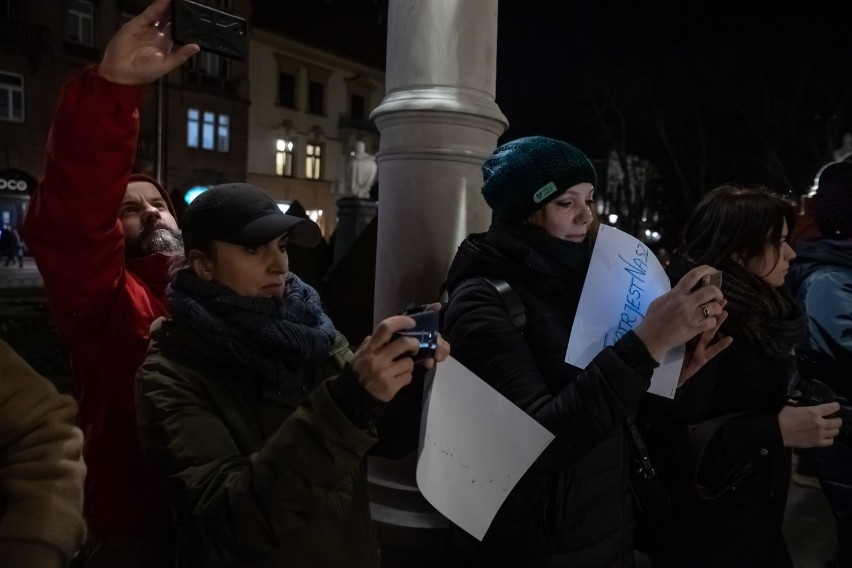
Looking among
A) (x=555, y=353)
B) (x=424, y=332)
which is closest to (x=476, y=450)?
(x=555, y=353)

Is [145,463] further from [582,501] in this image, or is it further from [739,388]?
[739,388]

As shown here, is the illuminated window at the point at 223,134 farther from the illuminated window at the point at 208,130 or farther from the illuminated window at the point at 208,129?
the illuminated window at the point at 208,129

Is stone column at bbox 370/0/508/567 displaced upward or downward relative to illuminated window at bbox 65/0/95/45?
downward

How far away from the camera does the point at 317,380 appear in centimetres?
169

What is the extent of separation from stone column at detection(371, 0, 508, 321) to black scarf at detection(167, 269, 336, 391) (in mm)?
1416

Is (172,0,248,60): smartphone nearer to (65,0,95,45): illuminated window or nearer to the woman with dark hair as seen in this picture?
the woman with dark hair

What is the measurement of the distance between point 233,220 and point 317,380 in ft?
1.51

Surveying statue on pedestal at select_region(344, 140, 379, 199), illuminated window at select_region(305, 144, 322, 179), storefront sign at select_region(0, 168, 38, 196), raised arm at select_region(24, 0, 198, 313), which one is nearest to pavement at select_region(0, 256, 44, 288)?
storefront sign at select_region(0, 168, 38, 196)

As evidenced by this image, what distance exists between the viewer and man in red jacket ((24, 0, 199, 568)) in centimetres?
151

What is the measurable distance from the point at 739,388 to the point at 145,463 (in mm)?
1844

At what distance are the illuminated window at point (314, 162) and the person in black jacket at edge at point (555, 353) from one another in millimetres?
33887

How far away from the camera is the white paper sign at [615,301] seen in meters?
1.81

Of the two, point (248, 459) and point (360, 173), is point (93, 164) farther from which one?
point (360, 173)

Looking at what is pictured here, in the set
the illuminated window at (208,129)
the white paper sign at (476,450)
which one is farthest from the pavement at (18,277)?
the white paper sign at (476,450)
